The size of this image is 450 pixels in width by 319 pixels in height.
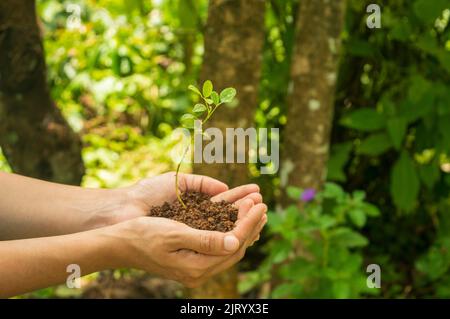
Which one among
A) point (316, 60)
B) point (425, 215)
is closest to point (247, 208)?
point (316, 60)

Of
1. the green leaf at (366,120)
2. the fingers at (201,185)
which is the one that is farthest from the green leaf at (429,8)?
the fingers at (201,185)

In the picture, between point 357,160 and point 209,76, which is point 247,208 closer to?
point 209,76

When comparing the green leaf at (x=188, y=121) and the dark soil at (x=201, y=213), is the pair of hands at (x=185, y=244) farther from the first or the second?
the green leaf at (x=188, y=121)

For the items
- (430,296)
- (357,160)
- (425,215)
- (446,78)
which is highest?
(446,78)

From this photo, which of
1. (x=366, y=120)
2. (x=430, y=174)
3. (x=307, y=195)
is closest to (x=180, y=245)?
(x=307, y=195)

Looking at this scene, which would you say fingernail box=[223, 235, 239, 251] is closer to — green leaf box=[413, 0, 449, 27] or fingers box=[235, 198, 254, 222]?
fingers box=[235, 198, 254, 222]

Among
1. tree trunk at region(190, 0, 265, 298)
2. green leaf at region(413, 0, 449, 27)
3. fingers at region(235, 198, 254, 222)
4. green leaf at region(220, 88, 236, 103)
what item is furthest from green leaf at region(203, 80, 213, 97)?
green leaf at region(413, 0, 449, 27)
